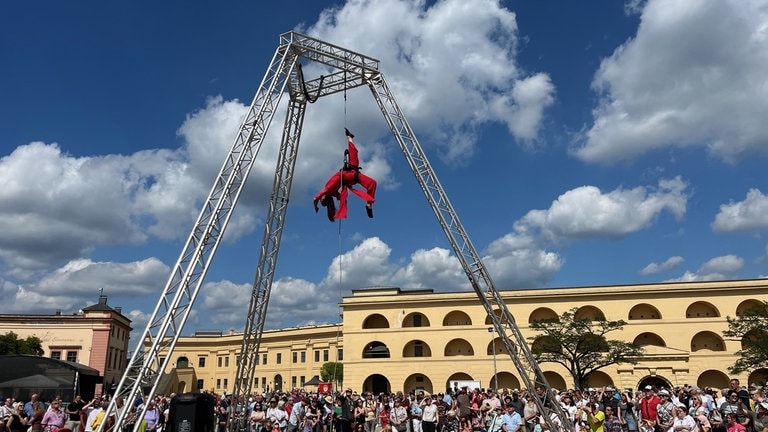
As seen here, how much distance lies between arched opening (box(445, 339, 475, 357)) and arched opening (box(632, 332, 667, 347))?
597 inches

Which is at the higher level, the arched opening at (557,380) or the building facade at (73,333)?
the building facade at (73,333)

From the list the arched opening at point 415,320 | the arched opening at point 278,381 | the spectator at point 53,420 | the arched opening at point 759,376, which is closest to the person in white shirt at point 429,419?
the spectator at point 53,420

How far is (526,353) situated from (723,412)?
5013 mm

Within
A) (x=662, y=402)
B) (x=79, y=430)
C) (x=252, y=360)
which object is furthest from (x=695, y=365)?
(x=79, y=430)

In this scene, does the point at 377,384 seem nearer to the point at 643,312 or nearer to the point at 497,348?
the point at 497,348

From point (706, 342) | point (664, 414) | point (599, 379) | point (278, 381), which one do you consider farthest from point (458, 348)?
point (664, 414)

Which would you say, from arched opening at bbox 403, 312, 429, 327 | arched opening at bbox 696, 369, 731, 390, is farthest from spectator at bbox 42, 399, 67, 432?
arched opening at bbox 696, 369, 731, 390

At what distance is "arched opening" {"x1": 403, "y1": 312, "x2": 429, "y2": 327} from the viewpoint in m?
59.4

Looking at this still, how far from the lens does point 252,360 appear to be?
1855 centimetres

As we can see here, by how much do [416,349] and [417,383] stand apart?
10.8 feet

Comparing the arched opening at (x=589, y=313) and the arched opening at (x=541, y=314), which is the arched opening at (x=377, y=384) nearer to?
the arched opening at (x=541, y=314)

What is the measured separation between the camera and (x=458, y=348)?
5759cm

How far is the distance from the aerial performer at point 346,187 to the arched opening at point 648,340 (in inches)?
1751

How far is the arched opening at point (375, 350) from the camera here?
192ft
